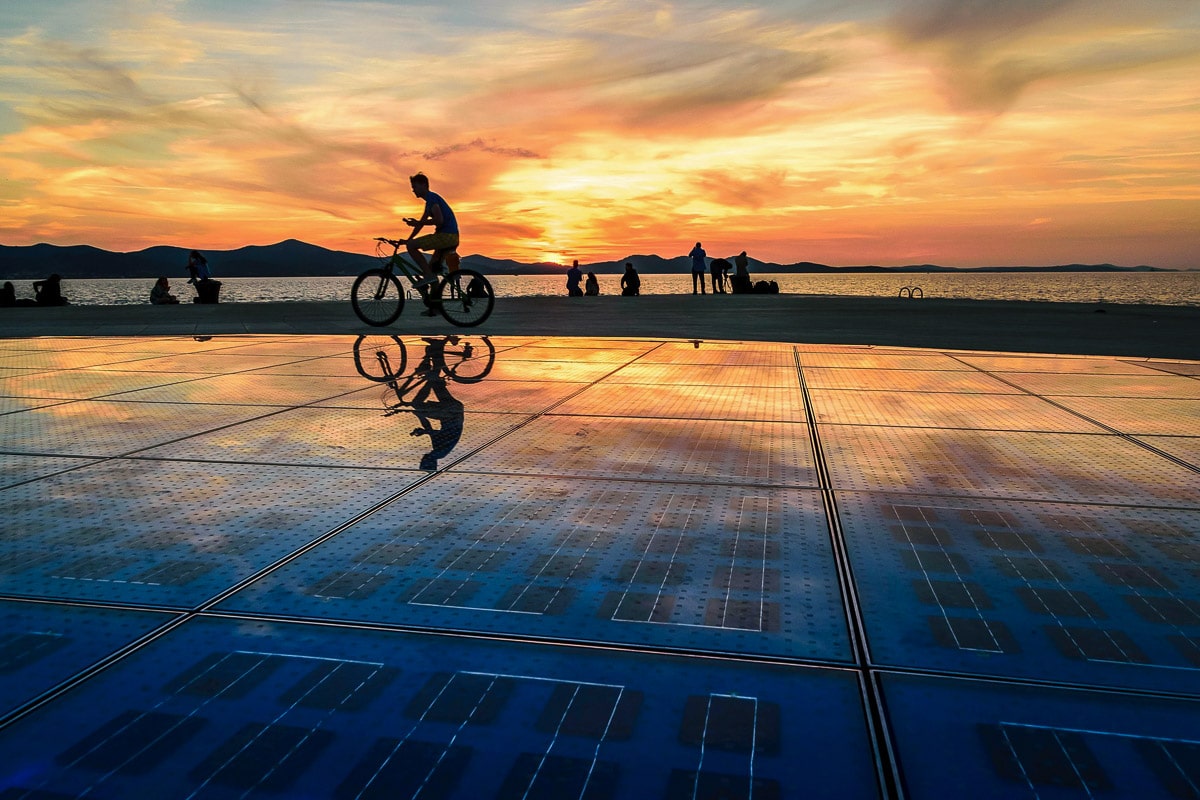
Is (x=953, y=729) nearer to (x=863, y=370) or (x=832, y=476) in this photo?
(x=832, y=476)

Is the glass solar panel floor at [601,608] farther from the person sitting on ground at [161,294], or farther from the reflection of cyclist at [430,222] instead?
the person sitting on ground at [161,294]

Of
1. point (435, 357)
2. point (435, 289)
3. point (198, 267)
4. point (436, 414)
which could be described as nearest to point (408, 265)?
point (435, 289)

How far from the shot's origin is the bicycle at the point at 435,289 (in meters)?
12.4

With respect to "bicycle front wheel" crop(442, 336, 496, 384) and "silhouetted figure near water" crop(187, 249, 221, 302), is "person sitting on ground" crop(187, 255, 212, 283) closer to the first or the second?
"silhouetted figure near water" crop(187, 249, 221, 302)

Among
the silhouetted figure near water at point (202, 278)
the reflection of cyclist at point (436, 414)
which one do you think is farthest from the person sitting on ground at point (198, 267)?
the reflection of cyclist at point (436, 414)

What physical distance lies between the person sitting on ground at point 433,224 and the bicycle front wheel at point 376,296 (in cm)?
56

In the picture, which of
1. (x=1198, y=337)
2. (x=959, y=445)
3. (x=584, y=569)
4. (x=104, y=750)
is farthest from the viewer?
(x=1198, y=337)

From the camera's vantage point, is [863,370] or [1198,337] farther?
[1198,337]

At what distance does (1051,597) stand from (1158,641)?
1.20ft

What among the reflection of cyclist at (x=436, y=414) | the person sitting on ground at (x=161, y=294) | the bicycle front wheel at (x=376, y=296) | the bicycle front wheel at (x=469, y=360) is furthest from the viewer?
the person sitting on ground at (x=161, y=294)

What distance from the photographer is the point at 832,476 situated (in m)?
4.34

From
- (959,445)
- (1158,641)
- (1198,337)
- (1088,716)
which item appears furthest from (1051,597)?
(1198,337)

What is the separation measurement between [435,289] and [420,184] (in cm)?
180

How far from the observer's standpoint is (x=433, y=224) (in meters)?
11.9
